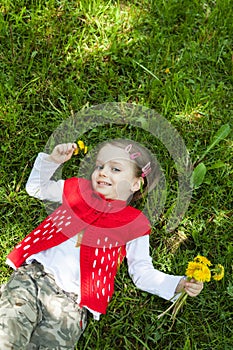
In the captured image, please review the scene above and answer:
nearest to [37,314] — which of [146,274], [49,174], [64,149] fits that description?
[146,274]

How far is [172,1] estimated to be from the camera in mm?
3469

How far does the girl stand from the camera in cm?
263

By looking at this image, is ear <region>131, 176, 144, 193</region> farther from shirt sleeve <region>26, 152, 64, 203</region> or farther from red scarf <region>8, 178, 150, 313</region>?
shirt sleeve <region>26, 152, 64, 203</region>

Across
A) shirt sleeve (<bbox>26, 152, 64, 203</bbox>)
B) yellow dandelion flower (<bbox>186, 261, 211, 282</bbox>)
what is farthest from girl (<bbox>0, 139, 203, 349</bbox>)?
yellow dandelion flower (<bbox>186, 261, 211, 282</bbox>)

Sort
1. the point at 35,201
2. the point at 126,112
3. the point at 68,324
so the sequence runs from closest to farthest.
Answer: the point at 68,324 < the point at 35,201 < the point at 126,112

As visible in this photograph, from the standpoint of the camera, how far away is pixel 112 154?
283 cm

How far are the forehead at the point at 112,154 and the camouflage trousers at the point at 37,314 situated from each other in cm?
61

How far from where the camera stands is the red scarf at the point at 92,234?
8.99 ft

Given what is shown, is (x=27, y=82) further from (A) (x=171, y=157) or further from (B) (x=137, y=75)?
(A) (x=171, y=157)

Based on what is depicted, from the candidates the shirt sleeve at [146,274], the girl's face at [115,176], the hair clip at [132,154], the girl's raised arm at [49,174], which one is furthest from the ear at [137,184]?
the girl's raised arm at [49,174]

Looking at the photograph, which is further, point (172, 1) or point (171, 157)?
point (172, 1)

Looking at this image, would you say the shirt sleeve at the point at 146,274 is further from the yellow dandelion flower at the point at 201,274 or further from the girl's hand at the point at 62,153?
the girl's hand at the point at 62,153

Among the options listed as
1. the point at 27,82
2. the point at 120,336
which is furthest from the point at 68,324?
the point at 27,82

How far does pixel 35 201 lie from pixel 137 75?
0.96 meters
